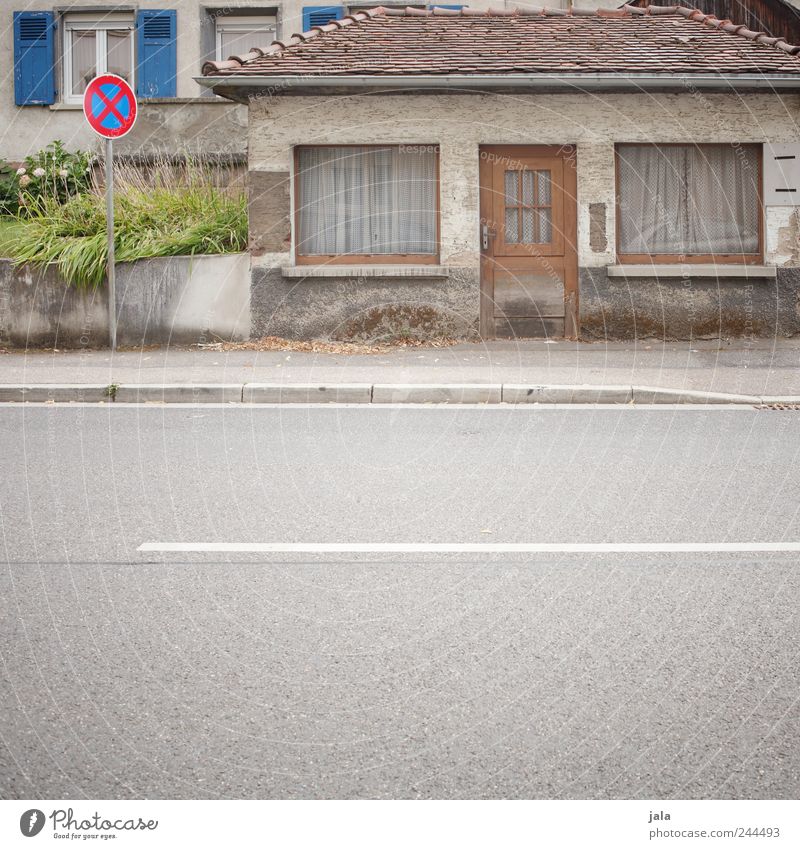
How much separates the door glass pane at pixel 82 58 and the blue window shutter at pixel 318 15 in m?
4.57

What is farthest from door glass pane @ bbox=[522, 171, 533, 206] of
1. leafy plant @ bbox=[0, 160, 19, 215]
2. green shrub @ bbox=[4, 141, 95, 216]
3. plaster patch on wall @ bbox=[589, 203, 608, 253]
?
leafy plant @ bbox=[0, 160, 19, 215]

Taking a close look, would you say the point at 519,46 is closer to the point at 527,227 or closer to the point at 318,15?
the point at 527,227

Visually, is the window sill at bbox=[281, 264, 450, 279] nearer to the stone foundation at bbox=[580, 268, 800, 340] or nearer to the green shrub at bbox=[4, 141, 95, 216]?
the stone foundation at bbox=[580, 268, 800, 340]

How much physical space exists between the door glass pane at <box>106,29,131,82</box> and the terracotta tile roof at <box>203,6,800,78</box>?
7828mm

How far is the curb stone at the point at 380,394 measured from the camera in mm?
10891

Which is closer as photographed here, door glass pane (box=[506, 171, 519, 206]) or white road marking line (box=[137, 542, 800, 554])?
white road marking line (box=[137, 542, 800, 554])

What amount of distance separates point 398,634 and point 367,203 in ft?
39.7

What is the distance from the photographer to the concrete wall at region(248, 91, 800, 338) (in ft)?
49.8

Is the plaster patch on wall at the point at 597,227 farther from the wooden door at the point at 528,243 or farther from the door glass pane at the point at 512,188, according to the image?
the door glass pane at the point at 512,188

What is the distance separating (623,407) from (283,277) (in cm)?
620

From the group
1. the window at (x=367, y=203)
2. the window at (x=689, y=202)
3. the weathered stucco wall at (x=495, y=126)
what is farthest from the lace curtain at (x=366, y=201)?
the window at (x=689, y=202)
